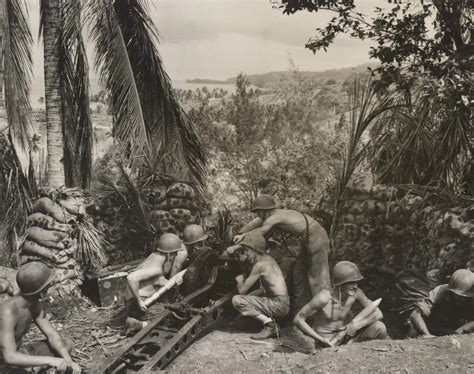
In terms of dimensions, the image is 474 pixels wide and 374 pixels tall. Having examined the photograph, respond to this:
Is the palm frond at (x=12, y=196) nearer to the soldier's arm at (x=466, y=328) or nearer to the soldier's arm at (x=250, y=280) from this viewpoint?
the soldier's arm at (x=250, y=280)

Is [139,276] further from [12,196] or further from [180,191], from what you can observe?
[180,191]

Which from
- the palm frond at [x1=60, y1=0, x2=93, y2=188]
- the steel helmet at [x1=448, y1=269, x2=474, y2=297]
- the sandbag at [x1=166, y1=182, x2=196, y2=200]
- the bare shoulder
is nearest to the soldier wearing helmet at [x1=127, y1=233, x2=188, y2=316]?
the bare shoulder

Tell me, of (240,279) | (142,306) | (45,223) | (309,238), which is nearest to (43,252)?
(45,223)

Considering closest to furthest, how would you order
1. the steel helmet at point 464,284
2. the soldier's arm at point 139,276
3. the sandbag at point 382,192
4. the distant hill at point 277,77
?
1. the steel helmet at point 464,284
2. the soldier's arm at point 139,276
3. the sandbag at point 382,192
4. the distant hill at point 277,77

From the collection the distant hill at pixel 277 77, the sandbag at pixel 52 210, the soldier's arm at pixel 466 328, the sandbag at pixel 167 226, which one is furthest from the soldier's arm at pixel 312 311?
the distant hill at pixel 277 77

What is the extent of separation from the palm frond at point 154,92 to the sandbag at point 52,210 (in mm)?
1568

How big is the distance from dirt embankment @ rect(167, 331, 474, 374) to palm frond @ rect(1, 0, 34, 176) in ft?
11.6

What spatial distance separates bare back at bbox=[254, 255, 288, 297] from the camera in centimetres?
669

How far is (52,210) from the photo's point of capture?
750 cm

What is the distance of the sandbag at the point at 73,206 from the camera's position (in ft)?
24.9

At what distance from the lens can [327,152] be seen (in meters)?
12.5

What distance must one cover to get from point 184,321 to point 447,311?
2.96m

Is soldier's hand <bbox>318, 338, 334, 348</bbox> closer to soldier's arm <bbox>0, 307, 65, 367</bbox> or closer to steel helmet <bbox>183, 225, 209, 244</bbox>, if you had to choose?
steel helmet <bbox>183, 225, 209, 244</bbox>

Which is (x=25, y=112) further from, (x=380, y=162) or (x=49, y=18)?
(x=380, y=162)
